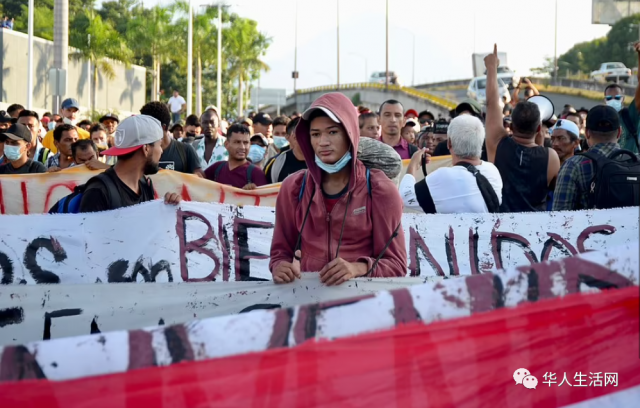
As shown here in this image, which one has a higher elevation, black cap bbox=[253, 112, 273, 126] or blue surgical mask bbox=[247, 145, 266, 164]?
black cap bbox=[253, 112, 273, 126]

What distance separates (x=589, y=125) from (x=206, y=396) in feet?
13.5

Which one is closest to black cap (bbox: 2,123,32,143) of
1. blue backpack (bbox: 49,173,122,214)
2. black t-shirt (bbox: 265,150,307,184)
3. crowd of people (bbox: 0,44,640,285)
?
crowd of people (bbox: 0,44,640,285)

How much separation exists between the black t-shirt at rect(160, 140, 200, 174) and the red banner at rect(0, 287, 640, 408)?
21.7 ft

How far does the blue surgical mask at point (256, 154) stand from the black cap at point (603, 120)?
5791 mm

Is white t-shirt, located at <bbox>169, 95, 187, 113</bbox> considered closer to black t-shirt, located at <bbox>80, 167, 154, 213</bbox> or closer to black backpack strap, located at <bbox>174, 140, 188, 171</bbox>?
black backpack strap, located at <bbox>174, 140, 188, 171</bbox>

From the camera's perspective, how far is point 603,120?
5914 millimetres

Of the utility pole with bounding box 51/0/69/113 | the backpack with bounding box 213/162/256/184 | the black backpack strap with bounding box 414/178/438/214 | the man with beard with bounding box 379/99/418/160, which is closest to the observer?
the black backpack strap with bounding box 414/178/438/214

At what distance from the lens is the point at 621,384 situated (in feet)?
9.59

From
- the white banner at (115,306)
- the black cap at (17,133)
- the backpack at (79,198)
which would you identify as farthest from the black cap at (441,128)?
the white banner at (115,306)

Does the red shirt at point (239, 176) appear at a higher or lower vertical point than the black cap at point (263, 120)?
lower

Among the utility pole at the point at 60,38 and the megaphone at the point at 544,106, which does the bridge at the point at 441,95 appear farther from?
the megaphone at the point at 544,106

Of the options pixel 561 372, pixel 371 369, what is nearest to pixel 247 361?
pixel 371 369

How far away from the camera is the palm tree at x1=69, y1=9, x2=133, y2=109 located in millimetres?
46875

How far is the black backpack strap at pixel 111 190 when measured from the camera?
5520mm
